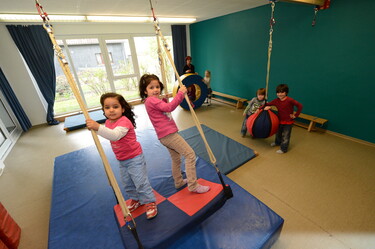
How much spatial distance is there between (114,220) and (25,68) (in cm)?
538

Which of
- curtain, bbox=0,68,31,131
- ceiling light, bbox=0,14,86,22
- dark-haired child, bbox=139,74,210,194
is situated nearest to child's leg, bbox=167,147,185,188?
dark-haired child, bbox=139,74,210,194

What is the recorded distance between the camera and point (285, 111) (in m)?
2.97

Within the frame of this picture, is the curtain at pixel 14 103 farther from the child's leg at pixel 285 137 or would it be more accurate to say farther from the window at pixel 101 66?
the child's leg at pixel 285 137

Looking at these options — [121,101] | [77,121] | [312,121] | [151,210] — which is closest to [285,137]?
[312,121]

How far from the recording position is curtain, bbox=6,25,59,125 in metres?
4.52

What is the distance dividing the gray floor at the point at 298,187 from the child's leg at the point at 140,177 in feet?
4.39

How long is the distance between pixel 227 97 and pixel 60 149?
192 inches

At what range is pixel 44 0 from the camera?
279cm

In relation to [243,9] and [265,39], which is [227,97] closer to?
[265,39]

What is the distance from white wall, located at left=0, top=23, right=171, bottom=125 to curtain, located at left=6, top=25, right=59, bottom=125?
0.70ft

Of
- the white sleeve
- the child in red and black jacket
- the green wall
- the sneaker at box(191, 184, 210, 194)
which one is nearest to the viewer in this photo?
the white sleeve

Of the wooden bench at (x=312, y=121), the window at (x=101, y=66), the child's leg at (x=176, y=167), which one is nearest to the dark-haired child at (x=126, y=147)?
the child's leg at (x=176, y=167)

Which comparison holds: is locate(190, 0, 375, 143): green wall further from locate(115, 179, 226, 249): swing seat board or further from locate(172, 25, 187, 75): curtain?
locate(115, 179, 226, 249): swing seat board

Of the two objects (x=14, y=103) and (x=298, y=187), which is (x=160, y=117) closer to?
(x=298, y=187)
